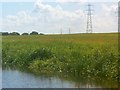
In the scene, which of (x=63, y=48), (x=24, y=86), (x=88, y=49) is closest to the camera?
(x=24, y=86)

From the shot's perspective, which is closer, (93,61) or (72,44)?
(93,61)

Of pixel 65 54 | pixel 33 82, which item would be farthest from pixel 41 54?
pixel 33 82

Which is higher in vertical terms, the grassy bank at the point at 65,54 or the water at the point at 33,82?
the grassy bank at the point at 65,54

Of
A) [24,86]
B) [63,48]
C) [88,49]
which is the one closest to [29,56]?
[63,48]

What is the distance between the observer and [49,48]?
9281 millimetres

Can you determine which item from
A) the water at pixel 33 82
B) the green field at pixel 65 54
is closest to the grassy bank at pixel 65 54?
the green field at pixel 65 54

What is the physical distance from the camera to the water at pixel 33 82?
6871 millimetres

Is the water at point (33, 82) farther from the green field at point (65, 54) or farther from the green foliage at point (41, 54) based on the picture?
the green foliage at point (41, 54)

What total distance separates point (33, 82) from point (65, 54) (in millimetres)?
1761

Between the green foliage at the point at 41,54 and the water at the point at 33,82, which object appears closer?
the water at the point at 33,82

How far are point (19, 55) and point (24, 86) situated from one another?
9.18ft

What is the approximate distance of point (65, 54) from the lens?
874 cm

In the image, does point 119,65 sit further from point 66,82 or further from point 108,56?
point 66,82

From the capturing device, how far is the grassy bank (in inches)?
299
